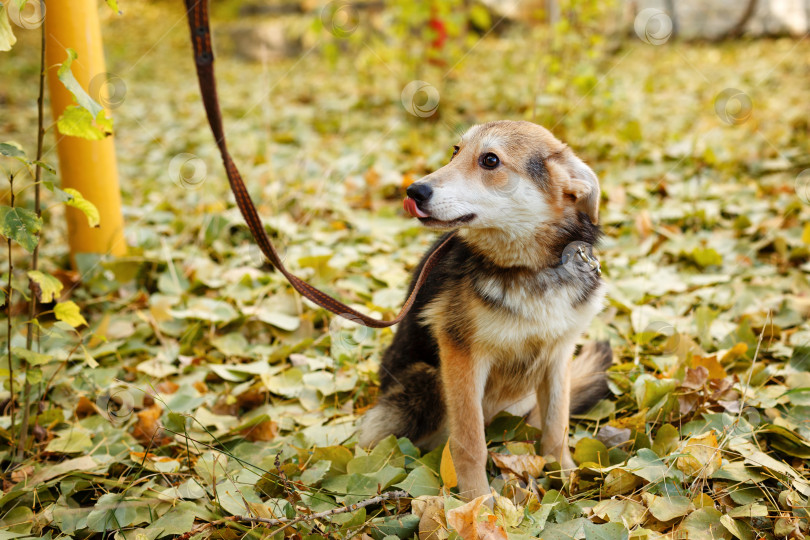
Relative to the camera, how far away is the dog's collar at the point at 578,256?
250cm

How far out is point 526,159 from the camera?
98.5 inches

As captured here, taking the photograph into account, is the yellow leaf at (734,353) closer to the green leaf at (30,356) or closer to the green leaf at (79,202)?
the green leaf at (79,202)

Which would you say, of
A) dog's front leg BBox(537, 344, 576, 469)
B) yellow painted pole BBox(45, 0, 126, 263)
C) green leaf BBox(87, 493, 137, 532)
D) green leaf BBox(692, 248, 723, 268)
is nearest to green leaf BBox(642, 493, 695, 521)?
dog's front leg BBox(537, 344, 576, 469)

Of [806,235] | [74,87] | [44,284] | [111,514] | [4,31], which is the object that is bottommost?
[111,514]

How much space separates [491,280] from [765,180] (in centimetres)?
390

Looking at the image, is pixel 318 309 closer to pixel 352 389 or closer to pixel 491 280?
pixel 352 389

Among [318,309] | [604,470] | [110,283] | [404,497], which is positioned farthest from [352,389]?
[110,283]

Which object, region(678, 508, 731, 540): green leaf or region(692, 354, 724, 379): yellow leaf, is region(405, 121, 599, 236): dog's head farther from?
region(678, 508, 731, 540): green leaf

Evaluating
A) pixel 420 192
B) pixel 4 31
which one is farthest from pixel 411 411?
pixel 4 31

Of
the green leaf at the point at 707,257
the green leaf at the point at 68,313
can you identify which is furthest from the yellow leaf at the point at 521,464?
the green leaf at the point at 707,257

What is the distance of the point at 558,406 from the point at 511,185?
3.22ft

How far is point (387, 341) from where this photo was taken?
3562 millimetres

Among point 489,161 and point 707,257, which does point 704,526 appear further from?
point 707,257

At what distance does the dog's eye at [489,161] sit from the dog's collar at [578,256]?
1.46ft
